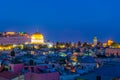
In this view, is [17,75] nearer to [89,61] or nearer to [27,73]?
[27,73]

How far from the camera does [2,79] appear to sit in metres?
25.2

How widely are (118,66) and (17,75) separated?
5781 millimetres

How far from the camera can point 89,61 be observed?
47375 mm

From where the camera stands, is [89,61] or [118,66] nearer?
[118,66]

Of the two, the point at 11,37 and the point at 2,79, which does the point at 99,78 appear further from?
the point at 11,37

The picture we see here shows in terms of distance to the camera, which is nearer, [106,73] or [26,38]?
[106,73]

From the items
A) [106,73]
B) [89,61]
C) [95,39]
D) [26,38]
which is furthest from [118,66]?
[26,38]

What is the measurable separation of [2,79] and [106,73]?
270 inches

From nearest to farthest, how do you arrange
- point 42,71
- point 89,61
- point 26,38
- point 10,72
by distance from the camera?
point 42,71 → point 10,72 → point 89,61 → point 26,38

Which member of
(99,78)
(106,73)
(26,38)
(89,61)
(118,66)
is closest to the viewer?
(99,78)

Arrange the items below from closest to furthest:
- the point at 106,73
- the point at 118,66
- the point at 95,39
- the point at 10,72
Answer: the point at 106,73 → the point at 118,66 → the point at 10,72 → the point at 95,39

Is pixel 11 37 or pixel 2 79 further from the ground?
pixel 11 37

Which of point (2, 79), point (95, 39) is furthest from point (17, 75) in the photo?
point (95, 39)

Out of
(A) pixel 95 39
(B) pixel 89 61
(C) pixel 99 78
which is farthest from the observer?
(A) pixel 95 39
